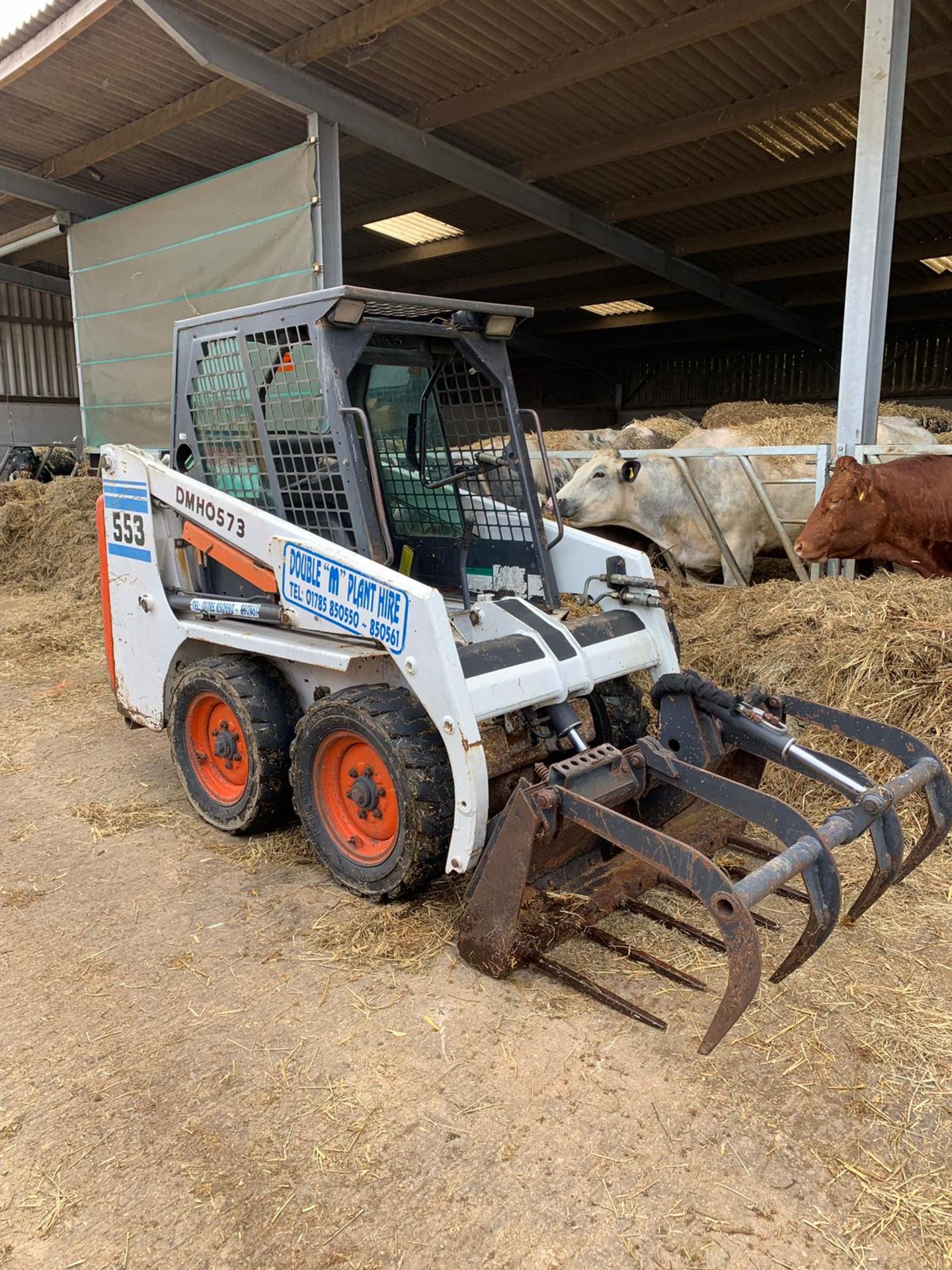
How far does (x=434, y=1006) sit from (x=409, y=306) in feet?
8.98

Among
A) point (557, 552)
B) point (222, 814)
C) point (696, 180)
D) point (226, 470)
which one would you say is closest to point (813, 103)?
point (696, 180)

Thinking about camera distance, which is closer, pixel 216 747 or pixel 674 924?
pixel 674 924

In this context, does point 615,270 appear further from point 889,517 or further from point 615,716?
point 615,716

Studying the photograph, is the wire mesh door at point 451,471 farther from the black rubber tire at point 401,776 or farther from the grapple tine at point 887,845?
the grapple tine at point 887,845

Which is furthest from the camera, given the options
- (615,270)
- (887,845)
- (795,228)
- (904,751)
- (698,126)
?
(615,270)

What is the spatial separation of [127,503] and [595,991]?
10.6ft

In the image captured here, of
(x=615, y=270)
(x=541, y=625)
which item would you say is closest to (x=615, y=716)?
(x=541, y=625)

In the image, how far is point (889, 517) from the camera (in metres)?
6.06

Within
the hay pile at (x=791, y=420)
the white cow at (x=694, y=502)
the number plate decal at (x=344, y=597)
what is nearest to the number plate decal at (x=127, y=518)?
the number plate decal at (x=344, y=597)

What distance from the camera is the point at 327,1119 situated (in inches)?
99.6

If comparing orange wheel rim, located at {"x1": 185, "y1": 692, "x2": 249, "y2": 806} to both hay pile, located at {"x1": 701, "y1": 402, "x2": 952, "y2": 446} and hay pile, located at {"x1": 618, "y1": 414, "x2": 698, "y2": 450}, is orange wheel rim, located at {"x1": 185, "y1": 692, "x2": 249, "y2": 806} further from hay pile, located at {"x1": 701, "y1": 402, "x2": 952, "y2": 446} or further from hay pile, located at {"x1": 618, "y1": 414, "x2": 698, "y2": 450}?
hay pile, located at {"x1": 618, "y1": 414, "x2": 698, "y2": 450}

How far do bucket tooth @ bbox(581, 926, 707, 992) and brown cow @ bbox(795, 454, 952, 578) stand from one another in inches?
147

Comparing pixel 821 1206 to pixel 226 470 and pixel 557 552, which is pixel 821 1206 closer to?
pixel 557 552

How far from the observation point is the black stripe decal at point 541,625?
3742 mm
